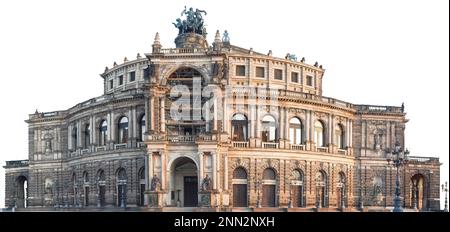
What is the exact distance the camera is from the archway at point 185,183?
58625 millimetres

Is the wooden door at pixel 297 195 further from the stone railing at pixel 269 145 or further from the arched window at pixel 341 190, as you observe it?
the arched window at pixel 341 190

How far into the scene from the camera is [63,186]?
73250 millimetres

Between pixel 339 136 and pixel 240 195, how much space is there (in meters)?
14.8

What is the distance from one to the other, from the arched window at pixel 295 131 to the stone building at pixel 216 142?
0.56ft

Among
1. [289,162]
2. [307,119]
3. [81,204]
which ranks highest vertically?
[307,119]

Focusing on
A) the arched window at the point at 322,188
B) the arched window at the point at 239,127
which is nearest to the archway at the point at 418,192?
the arched window at the point at 322,188

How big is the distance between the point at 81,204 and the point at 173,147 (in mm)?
17308

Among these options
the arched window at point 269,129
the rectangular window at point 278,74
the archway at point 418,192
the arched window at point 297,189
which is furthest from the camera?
the archway at point 418,192

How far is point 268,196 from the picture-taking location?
60.2 metres

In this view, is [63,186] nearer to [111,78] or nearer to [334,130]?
[111,78]

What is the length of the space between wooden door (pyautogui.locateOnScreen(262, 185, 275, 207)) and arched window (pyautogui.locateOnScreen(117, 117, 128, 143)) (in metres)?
15.1

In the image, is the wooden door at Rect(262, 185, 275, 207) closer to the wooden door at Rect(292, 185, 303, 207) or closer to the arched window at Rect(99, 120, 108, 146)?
the wooden door at Rect(292, 185, 303, 207)
